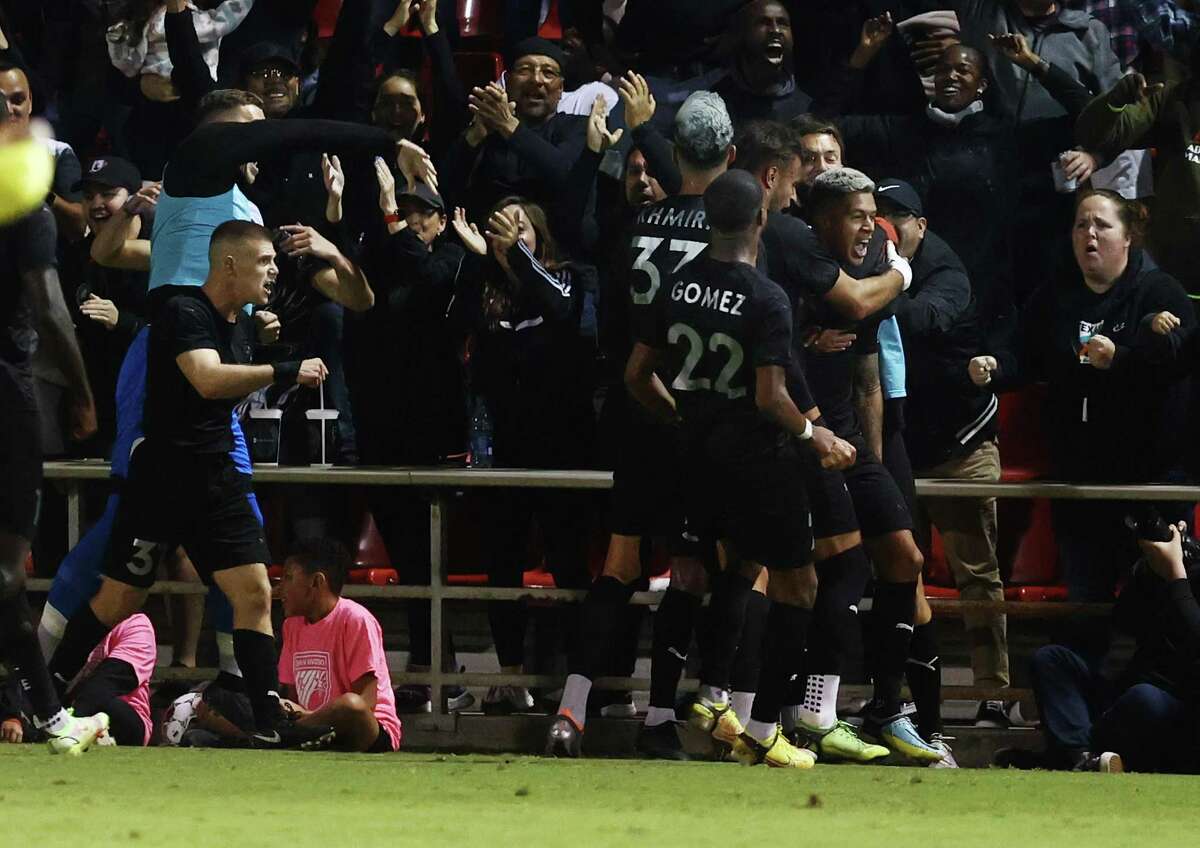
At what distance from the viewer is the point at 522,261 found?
341 inches

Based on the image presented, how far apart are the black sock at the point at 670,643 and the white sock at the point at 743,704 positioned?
34cm

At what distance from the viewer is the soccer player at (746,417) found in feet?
23.7

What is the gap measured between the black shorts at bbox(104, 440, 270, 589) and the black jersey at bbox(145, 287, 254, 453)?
0.18ft

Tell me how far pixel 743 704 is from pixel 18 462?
8.81ft

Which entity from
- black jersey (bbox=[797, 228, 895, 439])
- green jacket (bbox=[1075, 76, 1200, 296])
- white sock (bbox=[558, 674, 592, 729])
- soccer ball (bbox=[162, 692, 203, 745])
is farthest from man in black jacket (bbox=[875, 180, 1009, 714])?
soccer ball (bbox=[162, 692, 203, 745])

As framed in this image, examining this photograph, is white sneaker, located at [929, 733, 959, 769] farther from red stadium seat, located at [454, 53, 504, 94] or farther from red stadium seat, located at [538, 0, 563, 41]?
red stadium seat, located at [454, 53, 504, 94]

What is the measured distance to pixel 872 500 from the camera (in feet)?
26.1

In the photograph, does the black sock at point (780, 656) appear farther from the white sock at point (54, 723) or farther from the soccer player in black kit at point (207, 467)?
the white sock at point (54, 723)

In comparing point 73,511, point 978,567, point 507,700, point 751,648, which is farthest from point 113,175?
point 978,567

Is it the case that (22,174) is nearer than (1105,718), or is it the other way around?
(22,174)

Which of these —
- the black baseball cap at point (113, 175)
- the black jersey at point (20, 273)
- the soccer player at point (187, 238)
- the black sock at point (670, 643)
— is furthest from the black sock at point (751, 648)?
the black baseball cap at point (113, 175)

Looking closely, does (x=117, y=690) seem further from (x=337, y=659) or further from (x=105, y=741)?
(x=337, y=659)

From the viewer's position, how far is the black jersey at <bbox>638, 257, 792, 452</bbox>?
23.7 ft

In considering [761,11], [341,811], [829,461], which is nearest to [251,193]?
[761,11]
